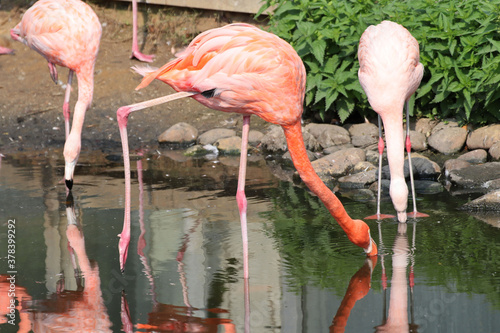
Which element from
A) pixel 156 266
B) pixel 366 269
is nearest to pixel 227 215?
pixel 156 266

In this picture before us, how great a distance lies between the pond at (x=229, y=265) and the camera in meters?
3.40

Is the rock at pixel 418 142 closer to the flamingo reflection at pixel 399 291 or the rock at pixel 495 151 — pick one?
the rock at pixel 495 151

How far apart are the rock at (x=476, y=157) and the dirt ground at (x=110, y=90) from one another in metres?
2.38

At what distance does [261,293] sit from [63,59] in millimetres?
3821

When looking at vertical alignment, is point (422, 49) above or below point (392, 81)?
above

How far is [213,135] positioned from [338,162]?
5.67ft

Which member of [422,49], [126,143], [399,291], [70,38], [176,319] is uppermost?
[422,49]

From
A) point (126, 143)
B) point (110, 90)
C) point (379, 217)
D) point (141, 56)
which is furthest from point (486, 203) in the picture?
point (141, 56)

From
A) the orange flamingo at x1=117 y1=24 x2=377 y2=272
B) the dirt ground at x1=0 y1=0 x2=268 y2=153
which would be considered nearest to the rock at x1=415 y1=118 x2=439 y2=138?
the dirt ground at x1=0 y1=0 x2=268 y2=153

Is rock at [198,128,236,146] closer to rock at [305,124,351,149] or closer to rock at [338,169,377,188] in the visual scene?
rock at [305,124,351,149]

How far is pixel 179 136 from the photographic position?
768 cm

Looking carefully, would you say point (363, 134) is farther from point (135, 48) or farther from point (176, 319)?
point (176, 319)

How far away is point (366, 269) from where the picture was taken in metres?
4.01

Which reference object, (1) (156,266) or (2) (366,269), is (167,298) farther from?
(2) (366,269)
